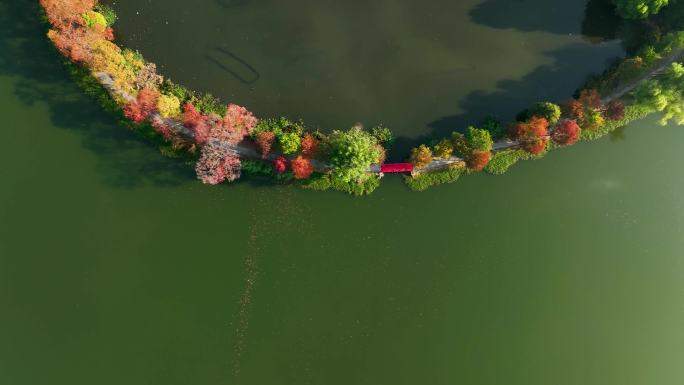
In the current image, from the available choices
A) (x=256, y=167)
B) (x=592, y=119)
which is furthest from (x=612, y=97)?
(x=256, y=167)

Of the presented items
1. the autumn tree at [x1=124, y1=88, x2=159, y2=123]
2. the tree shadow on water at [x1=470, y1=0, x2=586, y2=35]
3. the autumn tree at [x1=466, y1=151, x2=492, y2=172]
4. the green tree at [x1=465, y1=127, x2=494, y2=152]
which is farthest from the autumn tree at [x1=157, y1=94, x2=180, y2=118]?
the tree shadow on water at [x1=470, y1=0, x2=586, y2=35]

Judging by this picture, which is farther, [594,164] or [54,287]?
[594,164]

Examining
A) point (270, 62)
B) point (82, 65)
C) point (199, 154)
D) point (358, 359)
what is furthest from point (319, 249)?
point (82, 65)

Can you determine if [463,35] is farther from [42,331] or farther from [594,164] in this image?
[42,331]

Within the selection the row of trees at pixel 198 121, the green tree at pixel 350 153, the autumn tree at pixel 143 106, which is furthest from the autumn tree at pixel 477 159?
the autumn tree at pixel 143 106

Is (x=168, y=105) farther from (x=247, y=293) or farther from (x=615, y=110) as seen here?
(x=615, y=110)
